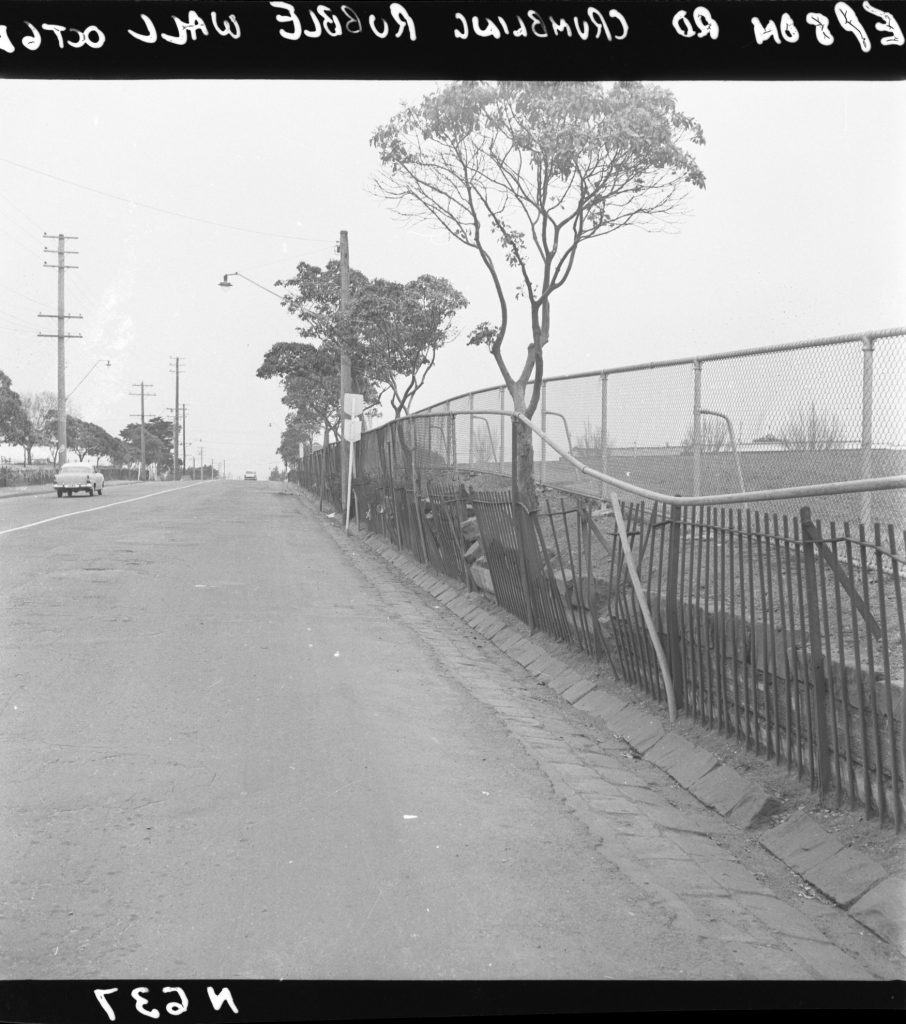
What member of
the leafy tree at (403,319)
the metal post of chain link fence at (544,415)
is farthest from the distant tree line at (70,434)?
the metal post of chain link fence at (544,415)

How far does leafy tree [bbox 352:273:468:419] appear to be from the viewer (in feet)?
105

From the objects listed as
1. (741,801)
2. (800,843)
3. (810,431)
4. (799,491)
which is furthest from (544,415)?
(800,843)

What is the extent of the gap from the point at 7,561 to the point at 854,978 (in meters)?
13.0

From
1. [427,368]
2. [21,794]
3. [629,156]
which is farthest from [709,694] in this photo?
[427,368]

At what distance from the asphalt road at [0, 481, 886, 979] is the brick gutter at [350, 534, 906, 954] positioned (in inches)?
9.8

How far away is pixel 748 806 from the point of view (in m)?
5.42

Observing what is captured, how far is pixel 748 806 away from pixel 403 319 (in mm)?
28500

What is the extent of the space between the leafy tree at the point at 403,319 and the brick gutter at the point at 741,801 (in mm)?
22797

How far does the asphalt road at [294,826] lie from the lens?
3.78 m

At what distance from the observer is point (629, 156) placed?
13391 millimetres

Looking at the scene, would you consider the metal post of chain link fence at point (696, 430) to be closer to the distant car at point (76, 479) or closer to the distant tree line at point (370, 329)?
the distant tree line at point (370, 329)

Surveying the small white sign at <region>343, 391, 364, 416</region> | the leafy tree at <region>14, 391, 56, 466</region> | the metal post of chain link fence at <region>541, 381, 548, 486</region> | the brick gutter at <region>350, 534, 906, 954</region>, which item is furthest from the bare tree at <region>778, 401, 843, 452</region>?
the leafy tree at <region>14, 391, 56, 466</region>

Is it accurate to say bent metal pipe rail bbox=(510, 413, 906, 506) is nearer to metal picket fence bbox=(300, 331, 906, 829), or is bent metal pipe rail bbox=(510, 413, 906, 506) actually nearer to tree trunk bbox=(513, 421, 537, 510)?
metal picket fence bbox=(300, 331, 906, 829)

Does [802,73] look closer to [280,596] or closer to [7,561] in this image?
[280,596]
